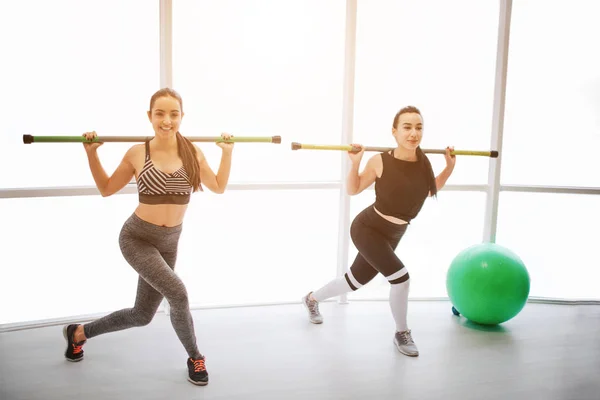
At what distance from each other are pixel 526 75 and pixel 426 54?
12.7 feet

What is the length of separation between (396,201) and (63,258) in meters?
3.13

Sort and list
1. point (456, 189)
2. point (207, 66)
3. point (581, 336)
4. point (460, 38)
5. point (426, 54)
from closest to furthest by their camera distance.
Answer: point (581, 336) < point (456, 189) < point (207, 66) < point (426, 54) < point (460, 38)

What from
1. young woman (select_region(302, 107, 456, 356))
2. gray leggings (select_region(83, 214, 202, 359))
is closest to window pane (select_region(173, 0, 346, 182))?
young woman (select_region(302, 107, 456, 356))

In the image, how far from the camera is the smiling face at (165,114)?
2.33m

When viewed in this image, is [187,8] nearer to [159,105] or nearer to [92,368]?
[159,105]

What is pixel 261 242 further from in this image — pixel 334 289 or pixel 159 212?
pixel 159 212

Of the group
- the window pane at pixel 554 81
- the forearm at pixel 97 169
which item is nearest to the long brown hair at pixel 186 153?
the forearm at pixel 97 169

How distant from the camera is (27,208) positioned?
370cm

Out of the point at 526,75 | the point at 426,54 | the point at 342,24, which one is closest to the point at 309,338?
the point at 342,24

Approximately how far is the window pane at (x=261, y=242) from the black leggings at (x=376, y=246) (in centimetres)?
207

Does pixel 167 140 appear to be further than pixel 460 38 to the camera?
No

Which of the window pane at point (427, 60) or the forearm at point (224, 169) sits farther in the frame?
the window pane at point (427, 60)

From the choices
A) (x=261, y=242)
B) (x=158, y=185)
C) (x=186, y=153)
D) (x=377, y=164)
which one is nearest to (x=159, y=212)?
(x=158, y=185)

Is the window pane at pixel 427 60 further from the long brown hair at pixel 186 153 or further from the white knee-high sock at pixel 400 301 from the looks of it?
the long brown hair at pixel 186 153
